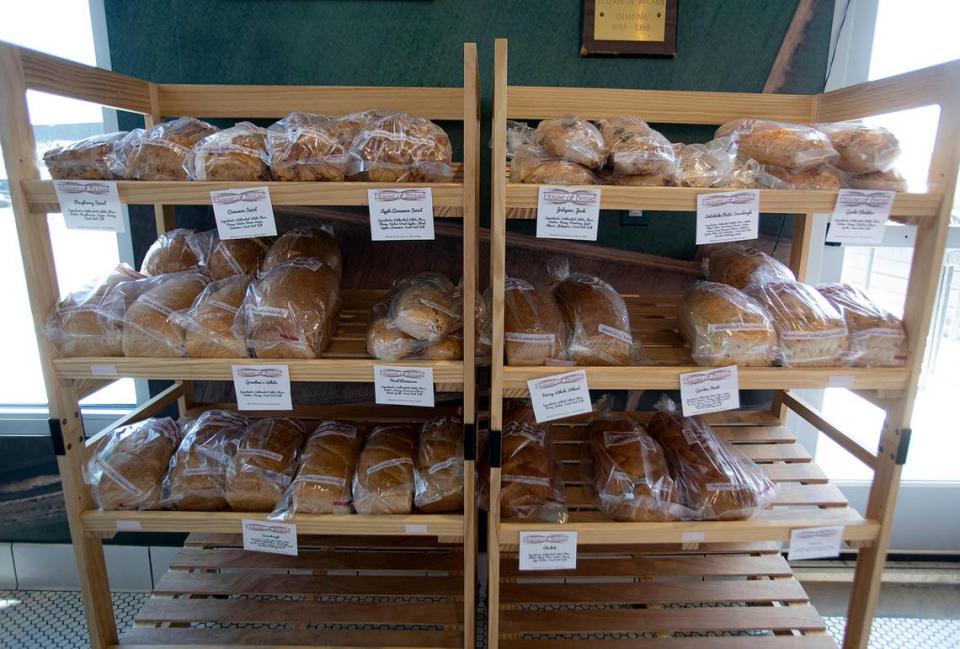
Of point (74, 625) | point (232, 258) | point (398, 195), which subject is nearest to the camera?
point (398, 195)

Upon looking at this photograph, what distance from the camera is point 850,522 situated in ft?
4.15

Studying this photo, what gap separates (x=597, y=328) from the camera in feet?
4.00

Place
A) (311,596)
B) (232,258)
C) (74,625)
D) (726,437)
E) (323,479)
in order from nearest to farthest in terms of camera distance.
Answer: (323,479) → (232,258) → (311,596) → (726,437) → (74,625)

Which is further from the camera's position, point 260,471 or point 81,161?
point 260,471

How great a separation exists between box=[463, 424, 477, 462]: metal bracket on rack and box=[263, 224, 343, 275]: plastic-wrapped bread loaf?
1.89 feet

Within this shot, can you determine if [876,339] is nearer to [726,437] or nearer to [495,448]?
[726,437]

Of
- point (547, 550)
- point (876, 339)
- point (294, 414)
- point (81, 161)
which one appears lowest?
point (547, 550)

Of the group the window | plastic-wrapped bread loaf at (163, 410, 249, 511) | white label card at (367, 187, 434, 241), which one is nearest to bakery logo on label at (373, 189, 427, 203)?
white label card at (367, 187, 434, 241)

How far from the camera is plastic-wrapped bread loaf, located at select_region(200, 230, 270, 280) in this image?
1.39 m

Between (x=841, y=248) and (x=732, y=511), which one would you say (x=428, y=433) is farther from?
(x=841, y=248)

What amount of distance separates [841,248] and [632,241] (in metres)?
0.75

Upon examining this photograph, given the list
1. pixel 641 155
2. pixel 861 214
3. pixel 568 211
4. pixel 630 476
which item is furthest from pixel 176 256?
pixel 861 214

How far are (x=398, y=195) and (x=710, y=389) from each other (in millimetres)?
805

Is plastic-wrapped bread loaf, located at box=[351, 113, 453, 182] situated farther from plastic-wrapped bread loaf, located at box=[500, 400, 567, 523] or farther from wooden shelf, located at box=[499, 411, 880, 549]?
wooden shelf, located at box=[499, 411, 880, 549]
